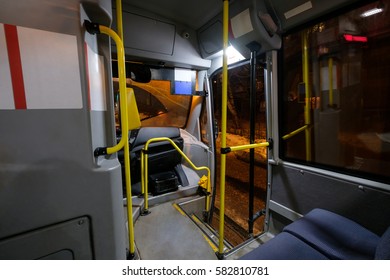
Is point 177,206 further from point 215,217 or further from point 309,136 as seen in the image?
point 309,136

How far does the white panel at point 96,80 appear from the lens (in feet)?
2.96

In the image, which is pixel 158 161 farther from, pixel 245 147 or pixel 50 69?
pixel 50 69

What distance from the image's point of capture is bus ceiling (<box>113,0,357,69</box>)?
5.66 feet

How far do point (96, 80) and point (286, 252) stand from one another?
1499 mm

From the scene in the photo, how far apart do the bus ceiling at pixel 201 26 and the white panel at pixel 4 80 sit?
71.8 inches

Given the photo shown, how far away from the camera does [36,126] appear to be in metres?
0.76

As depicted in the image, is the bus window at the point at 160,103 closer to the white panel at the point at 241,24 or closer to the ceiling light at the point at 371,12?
the white panel at the point at 241,24

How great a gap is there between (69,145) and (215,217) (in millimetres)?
3138

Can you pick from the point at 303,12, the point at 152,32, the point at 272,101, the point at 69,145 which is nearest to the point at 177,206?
the point at 272,101

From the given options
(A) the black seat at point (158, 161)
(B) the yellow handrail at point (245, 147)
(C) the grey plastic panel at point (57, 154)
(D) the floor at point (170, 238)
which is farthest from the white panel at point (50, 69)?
(A) the black seat at point (158, 161)

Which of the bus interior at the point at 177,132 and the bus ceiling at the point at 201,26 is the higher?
the bus ceiling at the point at 201,26

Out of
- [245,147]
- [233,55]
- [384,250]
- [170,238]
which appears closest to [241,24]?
[233,55]

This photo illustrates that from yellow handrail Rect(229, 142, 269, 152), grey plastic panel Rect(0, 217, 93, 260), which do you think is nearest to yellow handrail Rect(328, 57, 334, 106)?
yellow handrail Rect(229, 142, 269, 152)

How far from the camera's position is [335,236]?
1.26 metres
